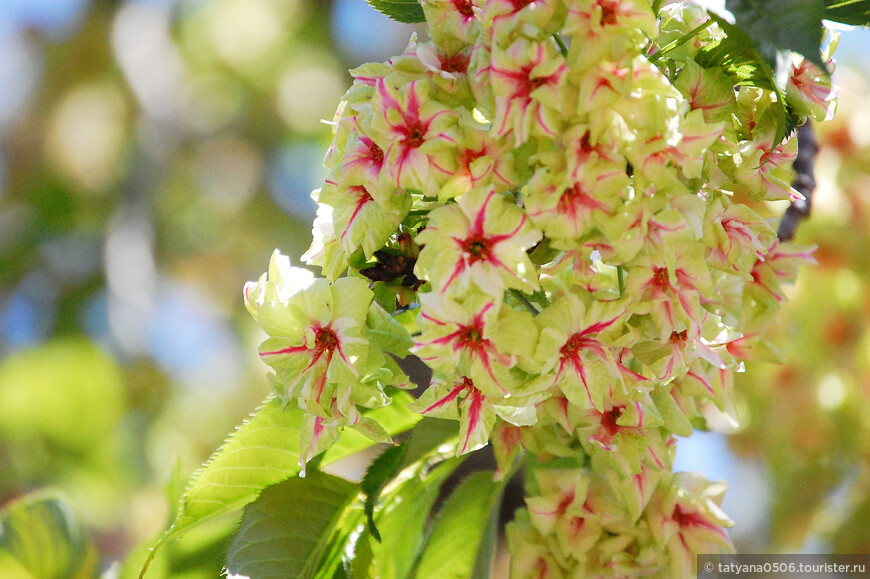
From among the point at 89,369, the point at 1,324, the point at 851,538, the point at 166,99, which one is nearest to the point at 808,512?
the point at 851,538

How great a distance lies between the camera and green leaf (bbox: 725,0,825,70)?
59cm

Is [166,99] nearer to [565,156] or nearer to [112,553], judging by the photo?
[112,553]

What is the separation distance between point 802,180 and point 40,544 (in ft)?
4.25

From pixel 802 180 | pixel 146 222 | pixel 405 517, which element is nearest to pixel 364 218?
pixel 405 517

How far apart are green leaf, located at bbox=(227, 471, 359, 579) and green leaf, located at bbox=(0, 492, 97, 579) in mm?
563

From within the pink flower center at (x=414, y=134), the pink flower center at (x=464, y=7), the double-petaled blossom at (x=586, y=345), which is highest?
the pink flower center at (x=464, y=7)

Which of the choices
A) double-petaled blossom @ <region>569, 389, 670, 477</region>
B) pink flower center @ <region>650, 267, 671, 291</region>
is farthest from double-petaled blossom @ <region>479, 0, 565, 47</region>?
double-petaled blossom @ <region>569, 389, 670, 477</region>

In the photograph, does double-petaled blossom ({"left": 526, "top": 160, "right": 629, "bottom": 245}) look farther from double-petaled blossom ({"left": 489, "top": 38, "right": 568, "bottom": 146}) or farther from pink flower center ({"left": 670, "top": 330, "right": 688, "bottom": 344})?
pink flower center ({"left": 670, "top": 330, "right": 688, "bottom": 344})

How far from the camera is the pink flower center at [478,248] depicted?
0.61 m

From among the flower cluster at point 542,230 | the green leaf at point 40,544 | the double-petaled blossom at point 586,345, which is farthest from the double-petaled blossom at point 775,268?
the green leaf at point 40,544

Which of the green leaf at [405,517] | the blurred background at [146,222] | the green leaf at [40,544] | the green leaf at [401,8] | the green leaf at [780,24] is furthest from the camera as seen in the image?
the blurred background at [146,222]

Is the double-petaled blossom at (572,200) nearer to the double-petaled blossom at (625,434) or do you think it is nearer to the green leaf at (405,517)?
the double-petaled blossom at (625,434)

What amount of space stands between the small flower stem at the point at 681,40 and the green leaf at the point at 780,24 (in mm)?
79

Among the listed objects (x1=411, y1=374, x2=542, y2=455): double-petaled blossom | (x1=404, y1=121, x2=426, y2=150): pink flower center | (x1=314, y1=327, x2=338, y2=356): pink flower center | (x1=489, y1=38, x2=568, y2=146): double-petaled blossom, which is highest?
(x1=489, y1=38, x2=568, y2=146): double-petaled blossom
